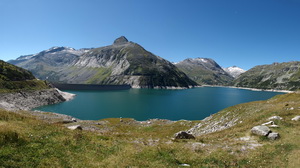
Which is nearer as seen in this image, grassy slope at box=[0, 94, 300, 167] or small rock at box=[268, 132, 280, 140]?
grassy slope at box=[0, 94, 300, 167]

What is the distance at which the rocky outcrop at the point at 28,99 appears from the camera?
9784 cm

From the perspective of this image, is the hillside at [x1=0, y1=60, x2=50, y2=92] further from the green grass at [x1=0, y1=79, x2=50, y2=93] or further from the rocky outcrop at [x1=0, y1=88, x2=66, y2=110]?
the rocky outcrop at [x1=0, y1=88, x2=66, y2=110]

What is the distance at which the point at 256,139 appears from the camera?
72.8 feet

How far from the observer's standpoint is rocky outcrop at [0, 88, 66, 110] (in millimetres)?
97844

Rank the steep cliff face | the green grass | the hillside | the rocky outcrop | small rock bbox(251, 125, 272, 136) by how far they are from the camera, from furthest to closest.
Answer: the hillside, the green grass, the steep cliff face, the rocky outcrop, small rock bbox(251, 125, 272, 136)

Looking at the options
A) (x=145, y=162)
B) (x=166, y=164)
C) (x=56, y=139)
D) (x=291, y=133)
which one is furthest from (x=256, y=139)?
(x=56, y=139)

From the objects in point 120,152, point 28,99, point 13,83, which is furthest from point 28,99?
point 120,152

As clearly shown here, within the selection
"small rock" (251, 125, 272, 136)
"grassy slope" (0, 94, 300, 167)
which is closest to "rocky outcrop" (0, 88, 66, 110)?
"grassy slope" (0, 94, 300, 167)

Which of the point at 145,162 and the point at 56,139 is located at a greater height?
the point at 56,139

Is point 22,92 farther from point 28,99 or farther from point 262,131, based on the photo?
point 262,131

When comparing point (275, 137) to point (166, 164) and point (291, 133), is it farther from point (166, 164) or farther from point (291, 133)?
point (166, 164)

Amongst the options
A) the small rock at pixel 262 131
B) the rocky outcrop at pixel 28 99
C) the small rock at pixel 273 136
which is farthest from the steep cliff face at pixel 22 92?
the small rock at pixel 273 136

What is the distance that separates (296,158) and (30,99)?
146209 mm

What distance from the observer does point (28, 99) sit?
11731 centimetres
